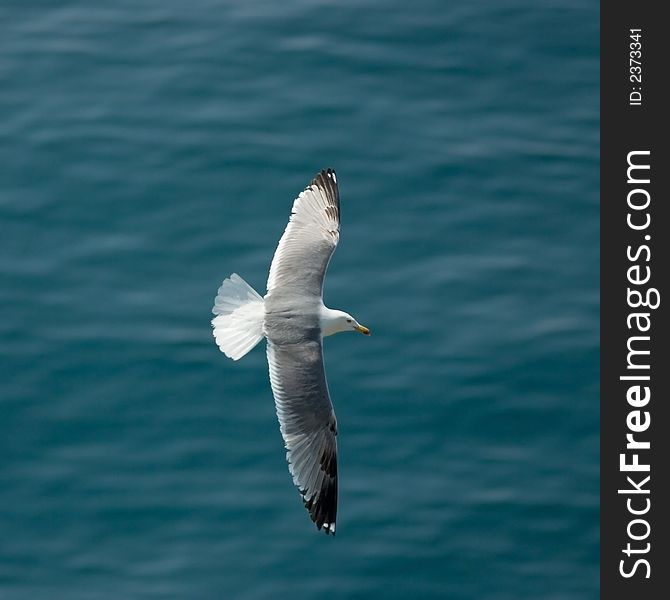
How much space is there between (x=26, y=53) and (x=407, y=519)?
6.98 meters

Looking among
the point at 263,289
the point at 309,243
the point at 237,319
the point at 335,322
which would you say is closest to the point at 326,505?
the point at 335,322

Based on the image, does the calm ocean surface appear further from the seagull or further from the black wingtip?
the seagull

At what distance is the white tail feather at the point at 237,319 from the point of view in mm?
11828

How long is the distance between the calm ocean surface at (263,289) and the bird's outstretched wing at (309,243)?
1474 millimetres

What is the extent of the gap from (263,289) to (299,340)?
2733 millimetres

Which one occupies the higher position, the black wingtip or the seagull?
the seagull

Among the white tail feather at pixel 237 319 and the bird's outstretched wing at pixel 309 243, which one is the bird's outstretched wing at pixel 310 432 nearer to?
the white tail feather at pixel 237 319

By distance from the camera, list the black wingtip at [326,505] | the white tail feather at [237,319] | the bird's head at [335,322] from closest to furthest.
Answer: the black wingtip at [326,505], the white tail feather at [237,319], the bird's head at [335,322]

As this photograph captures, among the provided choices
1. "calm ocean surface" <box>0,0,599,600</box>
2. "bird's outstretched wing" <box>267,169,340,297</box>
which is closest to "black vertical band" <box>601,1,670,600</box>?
"calm ocean surface" <box>0,0,599,600</box>

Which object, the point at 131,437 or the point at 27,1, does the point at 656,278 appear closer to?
the point at 131,437

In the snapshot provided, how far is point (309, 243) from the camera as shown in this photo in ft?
41.7

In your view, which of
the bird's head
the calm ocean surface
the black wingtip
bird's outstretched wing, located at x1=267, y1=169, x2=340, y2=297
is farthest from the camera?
the calm ocean surface

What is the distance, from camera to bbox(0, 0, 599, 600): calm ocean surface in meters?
12.9

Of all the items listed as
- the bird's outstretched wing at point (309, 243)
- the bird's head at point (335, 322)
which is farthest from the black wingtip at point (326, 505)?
the bird's outstretched wing at point (309, 243)
